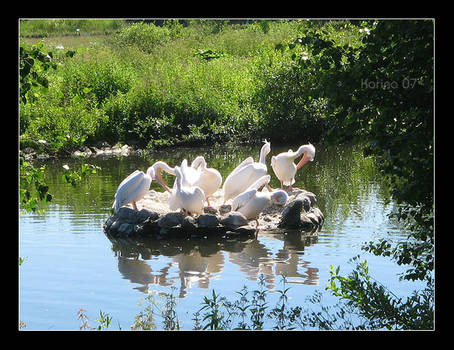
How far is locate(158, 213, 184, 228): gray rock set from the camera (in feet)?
34.2

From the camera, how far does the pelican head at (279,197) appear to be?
1112 centimetres

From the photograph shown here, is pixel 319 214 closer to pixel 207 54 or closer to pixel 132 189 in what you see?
pixel 132 189

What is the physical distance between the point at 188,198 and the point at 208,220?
0.42 metres

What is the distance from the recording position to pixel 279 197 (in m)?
11.1

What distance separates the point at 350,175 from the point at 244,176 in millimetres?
5124

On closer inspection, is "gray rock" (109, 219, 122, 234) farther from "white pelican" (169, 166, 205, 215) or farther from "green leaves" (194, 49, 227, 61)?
"green leaves" (194, 49, 227, 61)

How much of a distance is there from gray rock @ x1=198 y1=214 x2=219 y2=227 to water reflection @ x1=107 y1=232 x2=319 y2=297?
202mm

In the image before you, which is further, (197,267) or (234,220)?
(234,220)

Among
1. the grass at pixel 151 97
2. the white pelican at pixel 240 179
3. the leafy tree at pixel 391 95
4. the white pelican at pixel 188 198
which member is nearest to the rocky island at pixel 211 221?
the white pelican at pixel 188 198

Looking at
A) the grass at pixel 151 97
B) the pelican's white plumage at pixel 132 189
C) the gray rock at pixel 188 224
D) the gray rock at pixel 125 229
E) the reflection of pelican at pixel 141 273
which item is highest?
the grass at pixel 151 97

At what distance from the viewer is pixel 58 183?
49.9 ft

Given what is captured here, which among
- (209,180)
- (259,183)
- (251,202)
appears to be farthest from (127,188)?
(259,183)

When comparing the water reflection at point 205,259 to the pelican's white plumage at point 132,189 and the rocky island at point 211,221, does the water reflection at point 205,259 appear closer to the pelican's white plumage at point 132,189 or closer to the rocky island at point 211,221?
the rocky island at point 211,221

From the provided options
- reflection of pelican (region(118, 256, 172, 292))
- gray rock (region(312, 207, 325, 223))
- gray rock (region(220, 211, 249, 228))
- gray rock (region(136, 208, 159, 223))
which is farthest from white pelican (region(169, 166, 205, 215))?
gray rock (region(312, 207, 325, 223))
